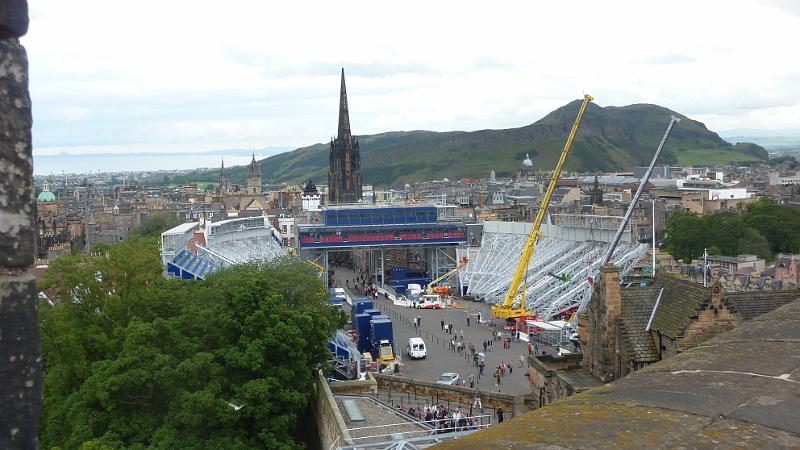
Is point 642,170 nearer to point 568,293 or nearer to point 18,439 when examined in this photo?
point 568,293

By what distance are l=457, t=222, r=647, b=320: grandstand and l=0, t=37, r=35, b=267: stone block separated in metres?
34.5

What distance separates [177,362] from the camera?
19.4 metres

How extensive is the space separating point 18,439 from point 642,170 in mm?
155663

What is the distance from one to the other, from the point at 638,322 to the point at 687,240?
5180 cm

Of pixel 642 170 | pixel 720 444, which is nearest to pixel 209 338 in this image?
pixel 720 444

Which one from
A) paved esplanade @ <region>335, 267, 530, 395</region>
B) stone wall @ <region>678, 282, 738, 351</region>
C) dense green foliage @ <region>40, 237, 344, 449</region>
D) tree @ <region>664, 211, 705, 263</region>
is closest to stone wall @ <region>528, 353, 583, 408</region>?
stone wall @ <region>678, 282, 738, 351</region>

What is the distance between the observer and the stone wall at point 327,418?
1561 centimetres

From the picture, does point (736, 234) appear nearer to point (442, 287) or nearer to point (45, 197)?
point (442, 287)

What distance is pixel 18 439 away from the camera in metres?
2.98

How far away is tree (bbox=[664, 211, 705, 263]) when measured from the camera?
6091cm

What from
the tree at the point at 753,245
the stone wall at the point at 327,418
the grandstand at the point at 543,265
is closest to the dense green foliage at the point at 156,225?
the grandstand at the point at 543,265

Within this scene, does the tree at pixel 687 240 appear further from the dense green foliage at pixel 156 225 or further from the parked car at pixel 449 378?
the dense green foliage at pixel 156 225

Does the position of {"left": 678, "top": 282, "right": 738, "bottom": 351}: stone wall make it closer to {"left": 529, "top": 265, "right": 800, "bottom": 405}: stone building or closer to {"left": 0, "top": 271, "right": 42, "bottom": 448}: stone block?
{"left": 529, "top": 265, "right": 800, "bottom": 405}: stone building

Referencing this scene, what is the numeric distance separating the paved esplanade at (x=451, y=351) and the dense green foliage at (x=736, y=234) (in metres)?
24.0
